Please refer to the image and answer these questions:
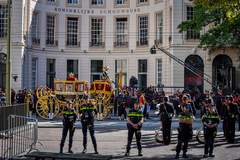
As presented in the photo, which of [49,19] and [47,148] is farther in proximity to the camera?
[49,19]

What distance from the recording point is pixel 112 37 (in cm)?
3438

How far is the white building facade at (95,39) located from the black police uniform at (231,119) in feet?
51.7

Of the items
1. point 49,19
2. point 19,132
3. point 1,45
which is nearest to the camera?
point 19,132

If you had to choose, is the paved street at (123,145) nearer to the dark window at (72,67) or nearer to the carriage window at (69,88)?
the carriage window at (69,88)

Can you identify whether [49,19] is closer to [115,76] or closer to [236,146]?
[115,76]

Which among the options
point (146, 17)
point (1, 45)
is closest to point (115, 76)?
point (146, 17)

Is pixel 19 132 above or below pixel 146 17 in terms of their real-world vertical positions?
below

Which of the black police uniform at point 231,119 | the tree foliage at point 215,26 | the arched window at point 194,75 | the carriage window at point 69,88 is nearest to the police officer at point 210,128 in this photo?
the black police uniform at point 231,119

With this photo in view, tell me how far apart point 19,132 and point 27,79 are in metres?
20.7

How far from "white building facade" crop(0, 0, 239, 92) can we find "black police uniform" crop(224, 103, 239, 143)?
51.7ft

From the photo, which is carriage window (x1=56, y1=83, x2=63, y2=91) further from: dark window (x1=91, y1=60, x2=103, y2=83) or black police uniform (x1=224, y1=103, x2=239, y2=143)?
dark window (x1=91, y1=60, x2=103, y2=83)

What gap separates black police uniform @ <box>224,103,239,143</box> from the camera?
13.5 meters

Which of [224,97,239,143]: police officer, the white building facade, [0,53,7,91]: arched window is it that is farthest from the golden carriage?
[0,53,7,91]: arched window

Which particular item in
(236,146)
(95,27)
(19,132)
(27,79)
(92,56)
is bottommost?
(236,146)
